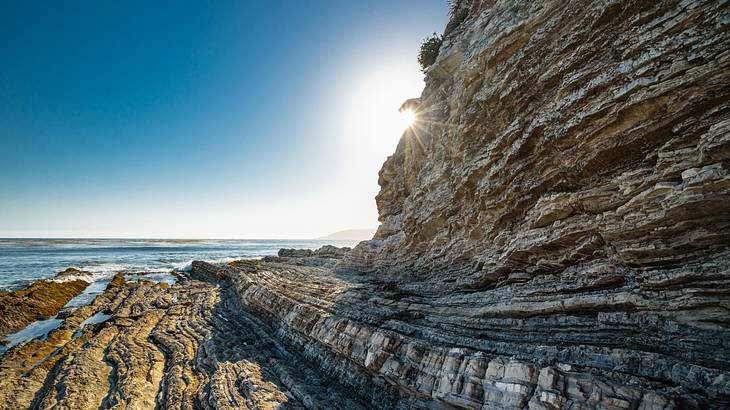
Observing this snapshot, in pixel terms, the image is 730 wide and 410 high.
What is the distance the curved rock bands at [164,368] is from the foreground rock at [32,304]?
302cm

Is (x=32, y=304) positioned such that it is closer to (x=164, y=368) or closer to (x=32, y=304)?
(x=32, y=304)

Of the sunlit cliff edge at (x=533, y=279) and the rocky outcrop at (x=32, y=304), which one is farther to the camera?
the rocky outcrop at (x=32, y=304)

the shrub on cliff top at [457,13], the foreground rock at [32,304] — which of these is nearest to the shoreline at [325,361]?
the foreground rock at [32,304]

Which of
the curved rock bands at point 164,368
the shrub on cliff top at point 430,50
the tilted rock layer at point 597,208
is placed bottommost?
the curved rock bands at point 164,368

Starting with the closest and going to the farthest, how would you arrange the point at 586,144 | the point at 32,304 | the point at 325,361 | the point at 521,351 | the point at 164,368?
the point at 521,351 → the point at 586,144 → the point at 325,361 → the point at 164,368 → the point at 32,304

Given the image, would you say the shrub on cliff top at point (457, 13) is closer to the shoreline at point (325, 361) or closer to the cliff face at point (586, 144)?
the cliff face at point (586, 144)

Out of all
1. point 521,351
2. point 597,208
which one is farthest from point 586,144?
point 521,351

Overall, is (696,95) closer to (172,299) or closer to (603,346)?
(603,346)

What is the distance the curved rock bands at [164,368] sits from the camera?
33.4 ft

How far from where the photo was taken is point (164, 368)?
510 inches

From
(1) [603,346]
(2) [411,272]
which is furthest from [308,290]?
(1) [603,346]

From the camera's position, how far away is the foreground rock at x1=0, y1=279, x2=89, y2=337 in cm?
1980

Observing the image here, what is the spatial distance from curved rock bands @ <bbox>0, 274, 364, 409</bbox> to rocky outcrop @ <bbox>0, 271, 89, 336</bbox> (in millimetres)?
3030

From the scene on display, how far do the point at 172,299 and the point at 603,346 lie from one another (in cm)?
2902
